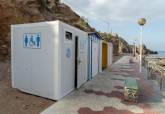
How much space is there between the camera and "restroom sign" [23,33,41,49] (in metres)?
7.18

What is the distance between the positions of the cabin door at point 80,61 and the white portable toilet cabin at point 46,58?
4 cm

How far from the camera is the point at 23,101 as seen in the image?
682cm

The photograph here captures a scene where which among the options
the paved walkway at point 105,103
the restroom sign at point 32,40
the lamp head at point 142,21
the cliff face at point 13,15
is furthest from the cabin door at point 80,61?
the lamp head at point 142,21

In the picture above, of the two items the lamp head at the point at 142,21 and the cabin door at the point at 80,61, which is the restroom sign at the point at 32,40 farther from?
the lamp head at the point at 142,21

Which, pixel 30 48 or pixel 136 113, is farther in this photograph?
pixel 30 48

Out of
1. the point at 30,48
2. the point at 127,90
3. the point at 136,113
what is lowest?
the point at 136,113

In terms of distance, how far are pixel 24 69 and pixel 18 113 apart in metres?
2.25

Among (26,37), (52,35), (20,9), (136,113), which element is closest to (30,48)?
(26,37)

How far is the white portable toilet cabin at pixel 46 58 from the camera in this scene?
22.6ft

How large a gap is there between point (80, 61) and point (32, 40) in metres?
2.42

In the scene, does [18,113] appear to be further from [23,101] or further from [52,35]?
[52,35]

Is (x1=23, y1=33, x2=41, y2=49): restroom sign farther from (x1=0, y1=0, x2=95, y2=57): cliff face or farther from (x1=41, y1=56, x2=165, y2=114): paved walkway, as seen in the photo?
(x1=0, y1=0, x2=95, y2=57): cliff face

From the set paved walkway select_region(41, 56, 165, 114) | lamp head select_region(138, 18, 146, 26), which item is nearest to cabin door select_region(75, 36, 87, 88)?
paved walkway select_region(41, 56, 165, 114)

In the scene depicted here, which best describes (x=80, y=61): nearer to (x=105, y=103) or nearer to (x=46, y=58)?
(x=46, y=58)
